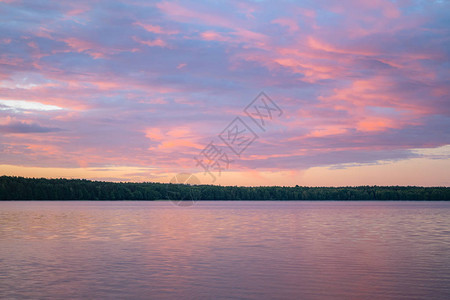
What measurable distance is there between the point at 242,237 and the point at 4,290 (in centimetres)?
2826

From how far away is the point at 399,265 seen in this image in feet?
95.1

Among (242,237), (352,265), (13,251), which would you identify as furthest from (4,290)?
(242,237)

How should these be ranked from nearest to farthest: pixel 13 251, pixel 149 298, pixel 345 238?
1. pixel 149 298
2. pixel 13 251
3. pixel 345 238

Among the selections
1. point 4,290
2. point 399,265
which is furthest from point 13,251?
point 399,265

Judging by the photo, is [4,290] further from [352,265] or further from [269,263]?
[352,265]

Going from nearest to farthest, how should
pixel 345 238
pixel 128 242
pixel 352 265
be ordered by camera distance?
pixel 352 265 → pixel 128 242 → pixel 345 238

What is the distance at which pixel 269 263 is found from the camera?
2983 cm

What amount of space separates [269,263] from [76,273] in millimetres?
11587

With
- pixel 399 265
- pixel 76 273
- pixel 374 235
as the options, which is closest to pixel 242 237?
pixel 374 235

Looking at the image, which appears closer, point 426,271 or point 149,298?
point 149,298

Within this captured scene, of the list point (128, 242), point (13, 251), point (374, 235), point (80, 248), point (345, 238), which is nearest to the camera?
point (13, 251)

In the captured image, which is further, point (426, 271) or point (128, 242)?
point (128, 242)

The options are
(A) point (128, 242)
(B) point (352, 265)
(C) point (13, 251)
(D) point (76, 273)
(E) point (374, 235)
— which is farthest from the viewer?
(E) point (374, 235)

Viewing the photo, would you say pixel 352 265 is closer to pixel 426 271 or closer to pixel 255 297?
pixel 426 271
